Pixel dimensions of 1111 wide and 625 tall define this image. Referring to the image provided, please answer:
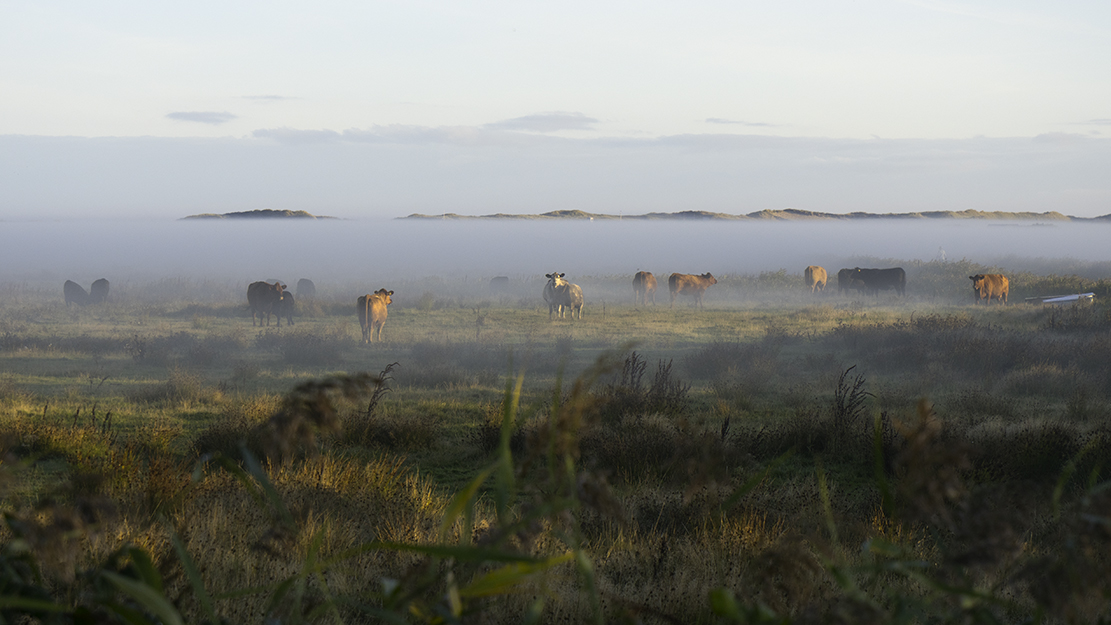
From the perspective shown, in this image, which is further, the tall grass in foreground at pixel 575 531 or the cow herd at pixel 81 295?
the cow herd at pixel 81 295

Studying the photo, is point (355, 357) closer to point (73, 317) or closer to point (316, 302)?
point (316, 302)

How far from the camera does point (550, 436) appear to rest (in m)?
1.69

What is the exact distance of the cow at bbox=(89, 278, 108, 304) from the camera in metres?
38.2

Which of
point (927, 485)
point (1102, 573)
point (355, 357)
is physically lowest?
point (355, 357)

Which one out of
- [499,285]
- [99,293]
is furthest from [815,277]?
[99,293]

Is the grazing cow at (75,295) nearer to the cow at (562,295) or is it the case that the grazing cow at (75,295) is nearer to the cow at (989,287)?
the cow at (562,295)

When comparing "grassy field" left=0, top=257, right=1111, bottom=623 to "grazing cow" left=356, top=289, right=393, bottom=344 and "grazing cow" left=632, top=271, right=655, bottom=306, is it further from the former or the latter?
"grazing cow" left=632, top=271, right=655, bottom=306

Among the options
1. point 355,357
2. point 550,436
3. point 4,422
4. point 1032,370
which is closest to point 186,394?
point 4,422

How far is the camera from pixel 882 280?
43094mm

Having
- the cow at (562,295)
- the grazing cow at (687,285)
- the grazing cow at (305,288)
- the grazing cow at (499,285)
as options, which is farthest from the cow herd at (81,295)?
the grazing cow at (687,285)

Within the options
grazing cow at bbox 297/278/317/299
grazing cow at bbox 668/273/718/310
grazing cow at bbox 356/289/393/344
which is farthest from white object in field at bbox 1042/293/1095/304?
grazing cow at bbox 297/278/317/299

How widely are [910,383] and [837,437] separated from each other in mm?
6393

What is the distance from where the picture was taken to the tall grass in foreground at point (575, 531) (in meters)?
1.55

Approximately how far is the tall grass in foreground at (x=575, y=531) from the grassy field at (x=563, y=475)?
0.02 m
